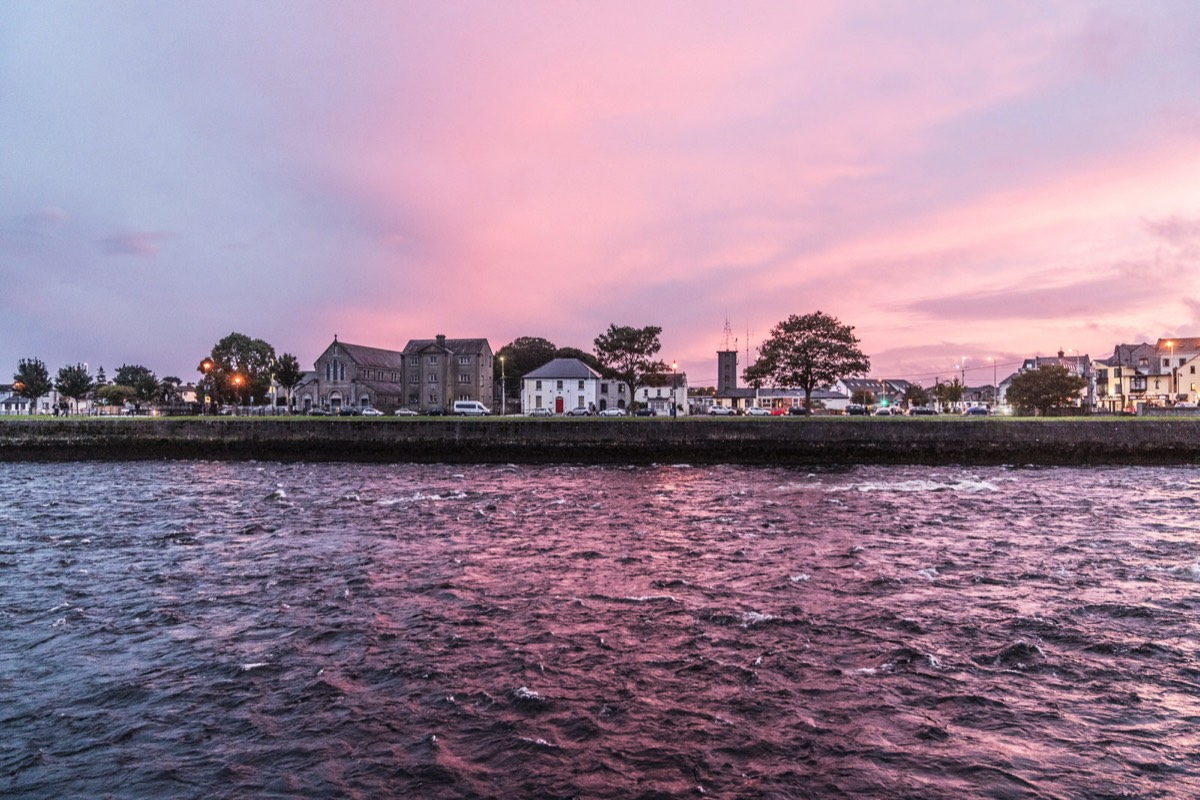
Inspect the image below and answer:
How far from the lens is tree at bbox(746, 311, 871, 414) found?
2635 inches

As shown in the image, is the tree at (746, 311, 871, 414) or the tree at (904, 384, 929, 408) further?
the tree at (904, 384, 929, 408)

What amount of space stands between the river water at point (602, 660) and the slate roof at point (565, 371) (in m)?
74.0

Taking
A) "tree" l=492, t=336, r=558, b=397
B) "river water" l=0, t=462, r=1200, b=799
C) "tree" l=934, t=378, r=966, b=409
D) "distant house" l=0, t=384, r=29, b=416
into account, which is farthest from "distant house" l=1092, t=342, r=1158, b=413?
"distant house" l=0, t=384, r=29, b=416

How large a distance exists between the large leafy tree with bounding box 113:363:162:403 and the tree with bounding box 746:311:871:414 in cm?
12412

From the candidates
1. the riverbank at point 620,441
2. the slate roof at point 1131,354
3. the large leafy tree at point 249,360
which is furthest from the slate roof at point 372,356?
the slate roof at point 1131,354

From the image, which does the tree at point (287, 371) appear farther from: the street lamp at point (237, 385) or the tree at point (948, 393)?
the tree at point (948, 393)

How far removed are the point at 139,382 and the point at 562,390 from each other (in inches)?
3794

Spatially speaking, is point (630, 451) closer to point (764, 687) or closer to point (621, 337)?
point (621, 337)

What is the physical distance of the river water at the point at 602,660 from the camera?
713 centimetres

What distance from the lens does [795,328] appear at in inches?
2714

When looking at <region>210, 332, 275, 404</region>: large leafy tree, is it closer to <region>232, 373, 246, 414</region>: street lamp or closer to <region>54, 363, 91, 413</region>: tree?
<region>232, 373, 246, 414</region>: street lamp

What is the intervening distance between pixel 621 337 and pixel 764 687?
71.6 m

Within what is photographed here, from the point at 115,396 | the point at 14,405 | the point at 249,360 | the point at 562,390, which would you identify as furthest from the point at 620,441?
the point at 14,405

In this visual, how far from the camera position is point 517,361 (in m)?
122
